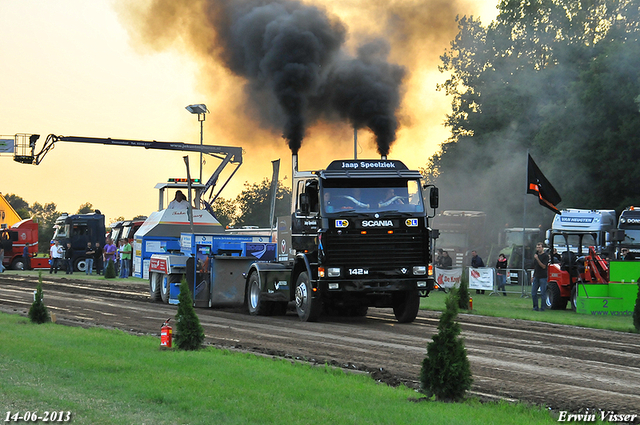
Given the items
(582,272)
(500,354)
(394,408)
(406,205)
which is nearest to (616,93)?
(582,272)

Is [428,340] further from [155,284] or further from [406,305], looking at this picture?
[155,284]

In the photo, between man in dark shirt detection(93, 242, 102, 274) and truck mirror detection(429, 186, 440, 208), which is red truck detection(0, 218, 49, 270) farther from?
truck mirror detection(429, 186, 440, 208)

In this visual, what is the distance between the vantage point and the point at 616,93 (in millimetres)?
40500

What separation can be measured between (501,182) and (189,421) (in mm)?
48358

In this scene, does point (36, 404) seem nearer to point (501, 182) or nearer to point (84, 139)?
point (84, 139)

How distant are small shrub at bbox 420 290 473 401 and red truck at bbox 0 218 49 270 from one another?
3999 centimetres

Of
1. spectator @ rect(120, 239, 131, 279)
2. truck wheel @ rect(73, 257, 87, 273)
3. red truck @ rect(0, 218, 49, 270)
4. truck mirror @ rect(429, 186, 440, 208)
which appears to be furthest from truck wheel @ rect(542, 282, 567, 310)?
red truck @ rect(0, 218, 49, 270)

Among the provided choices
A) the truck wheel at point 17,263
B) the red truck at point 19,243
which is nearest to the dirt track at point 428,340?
the red truck at point 19,243

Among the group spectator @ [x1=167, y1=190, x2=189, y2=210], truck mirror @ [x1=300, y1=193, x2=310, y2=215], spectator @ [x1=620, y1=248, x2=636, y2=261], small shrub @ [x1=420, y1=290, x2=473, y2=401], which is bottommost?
small shrub @ [x1=420, y1=290, x2=473, y2=401]

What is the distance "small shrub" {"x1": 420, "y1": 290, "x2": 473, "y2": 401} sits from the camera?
7.85 meters

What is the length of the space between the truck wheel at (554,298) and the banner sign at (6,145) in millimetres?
34120

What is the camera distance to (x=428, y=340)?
1418 cm

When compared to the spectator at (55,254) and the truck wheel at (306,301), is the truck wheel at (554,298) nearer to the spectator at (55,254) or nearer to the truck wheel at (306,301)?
the truck wheel at (306,301)

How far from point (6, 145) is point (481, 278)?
30430 mm
